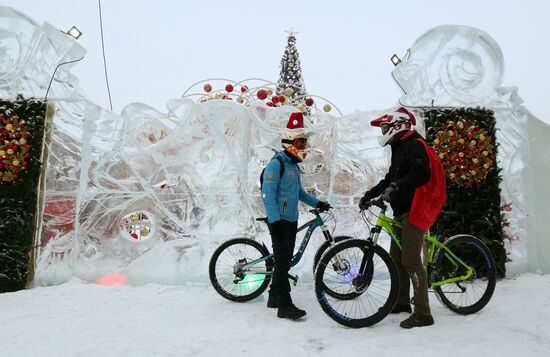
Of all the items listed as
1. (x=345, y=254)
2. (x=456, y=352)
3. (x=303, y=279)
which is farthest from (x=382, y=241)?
(x=456, y=352)

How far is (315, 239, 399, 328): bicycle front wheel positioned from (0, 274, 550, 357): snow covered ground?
13 centimetres

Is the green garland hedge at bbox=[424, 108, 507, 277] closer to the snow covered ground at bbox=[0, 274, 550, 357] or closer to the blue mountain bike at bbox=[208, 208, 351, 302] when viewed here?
the snow covered ground at bbox=[0, 274, 550, 357]

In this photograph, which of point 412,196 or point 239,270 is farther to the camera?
point 239,270

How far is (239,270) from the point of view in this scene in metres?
4.19

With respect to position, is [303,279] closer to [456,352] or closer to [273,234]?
[273,234]

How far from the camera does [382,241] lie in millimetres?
5023

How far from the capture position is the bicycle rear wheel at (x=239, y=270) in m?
4.21


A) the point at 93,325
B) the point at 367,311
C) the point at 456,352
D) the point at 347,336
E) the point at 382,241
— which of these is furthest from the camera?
the point at 382,241

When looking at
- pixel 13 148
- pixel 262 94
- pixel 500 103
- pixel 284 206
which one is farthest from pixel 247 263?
pixel 500 103

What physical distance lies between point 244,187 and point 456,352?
118 inches

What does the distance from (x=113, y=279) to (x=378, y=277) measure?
326cm

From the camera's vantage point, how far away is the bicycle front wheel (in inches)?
132

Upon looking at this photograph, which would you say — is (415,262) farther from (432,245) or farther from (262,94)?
(262,94)

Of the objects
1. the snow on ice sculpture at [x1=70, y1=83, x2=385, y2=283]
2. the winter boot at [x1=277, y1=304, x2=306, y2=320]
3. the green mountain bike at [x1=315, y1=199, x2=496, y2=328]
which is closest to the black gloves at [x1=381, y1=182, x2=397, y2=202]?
the green mountain bike at [x1=315, y1=199, x2=496, y2=328]
